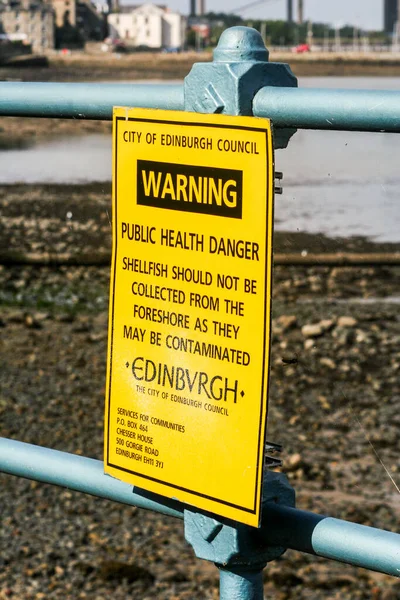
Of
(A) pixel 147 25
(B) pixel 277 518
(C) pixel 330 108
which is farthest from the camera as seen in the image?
(A) pixel 147 25

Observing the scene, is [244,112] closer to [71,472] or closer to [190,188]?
[190,188]

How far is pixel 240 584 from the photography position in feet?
4.00

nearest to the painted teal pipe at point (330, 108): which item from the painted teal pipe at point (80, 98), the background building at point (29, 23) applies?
the painted teal pipe at point (80, 98)

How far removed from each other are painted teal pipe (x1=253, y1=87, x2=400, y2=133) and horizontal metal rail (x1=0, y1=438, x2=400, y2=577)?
1.28ft

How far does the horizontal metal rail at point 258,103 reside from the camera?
3.35 feet

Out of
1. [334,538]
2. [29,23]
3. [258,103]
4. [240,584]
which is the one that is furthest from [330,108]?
[29,23]

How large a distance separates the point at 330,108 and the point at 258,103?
9cm

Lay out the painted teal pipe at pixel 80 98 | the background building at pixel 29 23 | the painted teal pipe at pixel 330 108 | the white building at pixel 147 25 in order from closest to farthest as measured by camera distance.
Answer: the painted teal pipe at pixel 330 108 < the painted teal pipe at pixel 80 98 < the background building at pixel 29 23 < the white building at pixel 147 25

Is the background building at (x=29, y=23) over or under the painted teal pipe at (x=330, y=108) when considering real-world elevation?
under

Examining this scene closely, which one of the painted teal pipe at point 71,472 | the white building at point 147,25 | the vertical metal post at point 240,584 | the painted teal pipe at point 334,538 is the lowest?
the white building at point 147,25

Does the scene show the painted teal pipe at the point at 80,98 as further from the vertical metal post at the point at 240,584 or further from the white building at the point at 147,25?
the white building at the point at 147,25

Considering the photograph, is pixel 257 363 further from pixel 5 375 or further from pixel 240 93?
pixel 5 375

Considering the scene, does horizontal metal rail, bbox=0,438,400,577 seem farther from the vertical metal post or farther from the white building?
the white building

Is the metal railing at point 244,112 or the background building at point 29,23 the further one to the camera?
the background building at point 29,23
